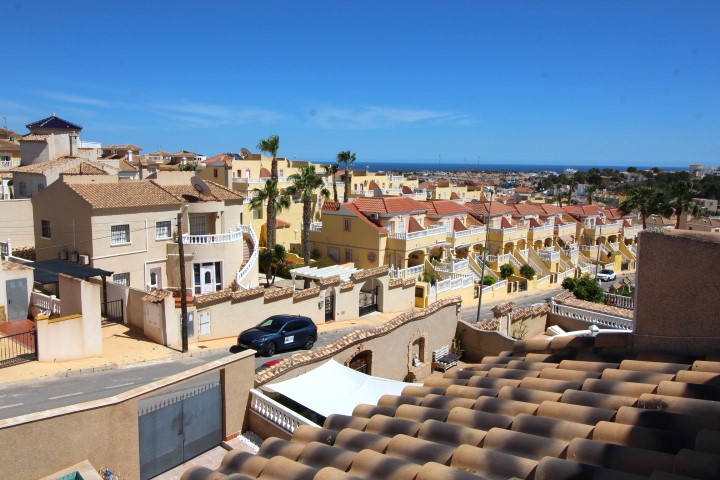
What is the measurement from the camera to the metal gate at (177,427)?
10.0 m

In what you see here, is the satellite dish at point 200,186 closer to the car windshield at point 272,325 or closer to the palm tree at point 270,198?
the palm tree at point 270,198

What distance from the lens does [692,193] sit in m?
60.2

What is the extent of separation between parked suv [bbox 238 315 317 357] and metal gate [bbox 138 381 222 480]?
13229 mm

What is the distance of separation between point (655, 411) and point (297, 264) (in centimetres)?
4069

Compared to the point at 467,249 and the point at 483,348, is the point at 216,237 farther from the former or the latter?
the point at 467,249

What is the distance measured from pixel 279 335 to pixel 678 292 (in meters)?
19.2

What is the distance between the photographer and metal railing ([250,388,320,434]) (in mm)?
10906

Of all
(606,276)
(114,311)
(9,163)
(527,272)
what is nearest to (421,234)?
(527,272)

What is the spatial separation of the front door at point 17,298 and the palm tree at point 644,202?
6371cm

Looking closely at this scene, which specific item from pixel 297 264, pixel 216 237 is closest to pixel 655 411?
pixel 216 237

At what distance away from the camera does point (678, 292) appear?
7.99 m

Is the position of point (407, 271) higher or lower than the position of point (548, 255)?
higher

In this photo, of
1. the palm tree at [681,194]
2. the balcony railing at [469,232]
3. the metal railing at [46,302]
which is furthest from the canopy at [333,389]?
the palm tree at [681,194]

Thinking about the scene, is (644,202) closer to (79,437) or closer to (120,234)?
(120,234)
